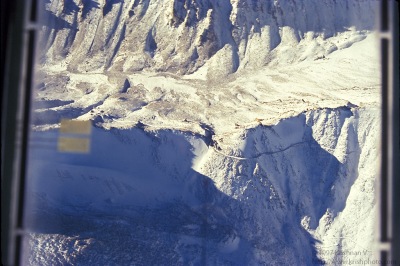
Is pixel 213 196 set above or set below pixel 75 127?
below

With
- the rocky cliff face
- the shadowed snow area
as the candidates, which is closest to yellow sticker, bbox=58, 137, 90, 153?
the shadowed snow area

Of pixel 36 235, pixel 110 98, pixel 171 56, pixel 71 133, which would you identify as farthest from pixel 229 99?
pixel 36 235

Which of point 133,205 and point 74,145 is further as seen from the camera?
point 133,205

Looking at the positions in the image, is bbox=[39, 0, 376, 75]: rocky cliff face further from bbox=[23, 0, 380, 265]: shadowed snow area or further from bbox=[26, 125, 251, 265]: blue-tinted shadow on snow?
bbox=[26, 125, 251, 265]: blue-tinted shadow on snow

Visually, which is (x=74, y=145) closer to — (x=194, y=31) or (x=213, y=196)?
(x=213, y=196)

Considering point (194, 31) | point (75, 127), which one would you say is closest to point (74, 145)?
point (75, 127)
